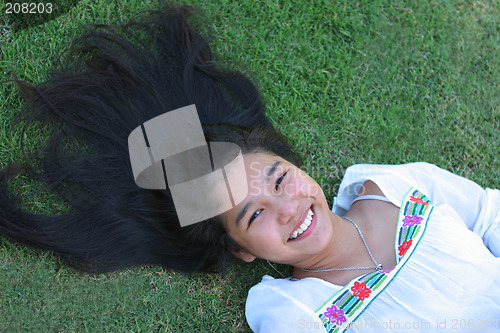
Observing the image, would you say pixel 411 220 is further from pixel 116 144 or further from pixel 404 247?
pixel 116 144

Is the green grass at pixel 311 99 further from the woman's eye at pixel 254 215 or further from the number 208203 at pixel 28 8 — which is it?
the woman's eye at pixel 254 215

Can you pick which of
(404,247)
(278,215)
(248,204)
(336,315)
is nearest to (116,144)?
(248,204)

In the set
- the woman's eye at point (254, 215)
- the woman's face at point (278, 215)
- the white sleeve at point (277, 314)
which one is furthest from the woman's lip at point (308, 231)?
the white sleeve at point (277, 314)

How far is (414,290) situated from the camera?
188 centimetres

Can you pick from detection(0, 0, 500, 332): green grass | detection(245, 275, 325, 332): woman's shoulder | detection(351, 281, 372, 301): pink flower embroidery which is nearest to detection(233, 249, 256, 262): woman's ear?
detection(245, 275, 325, 332): woman's shoulder

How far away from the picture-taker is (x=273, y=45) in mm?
2438

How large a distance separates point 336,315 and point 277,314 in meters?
0.23

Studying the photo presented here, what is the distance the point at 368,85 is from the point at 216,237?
46.5 inches

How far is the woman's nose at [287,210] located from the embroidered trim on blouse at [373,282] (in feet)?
1.34

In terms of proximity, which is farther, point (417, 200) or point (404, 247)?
point (417, 200)

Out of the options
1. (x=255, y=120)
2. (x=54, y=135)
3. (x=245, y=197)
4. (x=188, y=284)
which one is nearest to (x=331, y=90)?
(x=255, y=120)

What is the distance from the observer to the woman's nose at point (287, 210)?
5.65 feet

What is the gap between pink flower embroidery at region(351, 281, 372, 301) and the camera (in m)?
1.89

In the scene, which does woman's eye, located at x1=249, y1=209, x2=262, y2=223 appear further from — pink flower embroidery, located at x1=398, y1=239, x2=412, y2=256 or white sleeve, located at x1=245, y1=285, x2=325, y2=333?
pink flower embroidery, located at x1=398, y1=239, x2=412, y2=256
